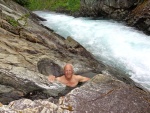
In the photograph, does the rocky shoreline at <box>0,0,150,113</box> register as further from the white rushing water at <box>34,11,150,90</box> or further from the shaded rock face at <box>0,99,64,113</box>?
the white rushing water at <box>34,11,150,90</box>

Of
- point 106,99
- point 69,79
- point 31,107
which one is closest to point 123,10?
point 69,79

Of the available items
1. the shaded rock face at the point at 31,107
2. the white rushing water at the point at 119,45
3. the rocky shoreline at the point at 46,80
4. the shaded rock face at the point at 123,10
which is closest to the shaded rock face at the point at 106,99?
the rocky shoreline at the point at 46,80

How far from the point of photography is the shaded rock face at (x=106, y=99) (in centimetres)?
638

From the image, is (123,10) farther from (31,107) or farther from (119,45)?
(31,107)

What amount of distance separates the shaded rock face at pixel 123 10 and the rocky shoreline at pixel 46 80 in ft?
24.8

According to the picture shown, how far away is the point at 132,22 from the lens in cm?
1914

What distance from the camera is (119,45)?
14547 millimetres

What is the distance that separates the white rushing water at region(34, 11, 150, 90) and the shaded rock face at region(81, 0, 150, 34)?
2.69ft

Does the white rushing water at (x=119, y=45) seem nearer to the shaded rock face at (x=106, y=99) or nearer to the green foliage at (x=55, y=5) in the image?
the shaded rock face at (x=106, y=99)

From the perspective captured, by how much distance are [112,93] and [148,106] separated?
3.40 ft

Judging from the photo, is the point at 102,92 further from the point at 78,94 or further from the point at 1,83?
the point at 1,83

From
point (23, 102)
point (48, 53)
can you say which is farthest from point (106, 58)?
point (23, 102)

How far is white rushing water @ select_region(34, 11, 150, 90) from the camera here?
11.4 metres

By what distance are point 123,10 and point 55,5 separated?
17.2 m
